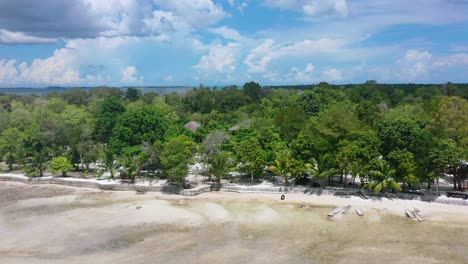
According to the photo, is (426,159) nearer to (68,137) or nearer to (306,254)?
(306,254)

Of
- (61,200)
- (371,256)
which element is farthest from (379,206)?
(61,200)

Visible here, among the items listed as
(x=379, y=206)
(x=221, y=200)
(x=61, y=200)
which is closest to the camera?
(x=379, y=206)

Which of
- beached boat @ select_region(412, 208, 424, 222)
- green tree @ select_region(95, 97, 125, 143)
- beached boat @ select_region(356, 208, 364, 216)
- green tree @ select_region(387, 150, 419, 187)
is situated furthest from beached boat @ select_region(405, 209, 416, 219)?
green tree @ select_region(95, 97, 125, 143)

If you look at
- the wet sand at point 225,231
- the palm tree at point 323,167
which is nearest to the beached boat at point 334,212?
the wet sand at point 225,231

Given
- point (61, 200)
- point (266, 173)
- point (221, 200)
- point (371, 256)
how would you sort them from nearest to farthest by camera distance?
point (371, 256) < point (221, 200) < point (61, 200) < point (266, 173)

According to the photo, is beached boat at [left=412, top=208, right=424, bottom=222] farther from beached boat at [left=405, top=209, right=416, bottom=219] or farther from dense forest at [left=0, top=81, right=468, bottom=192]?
dense forest at [left=0, top=81, right=468, bottom=192]

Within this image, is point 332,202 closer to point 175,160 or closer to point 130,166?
point 175,160
